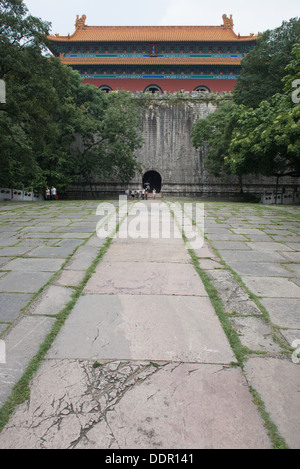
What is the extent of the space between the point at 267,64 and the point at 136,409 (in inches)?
732

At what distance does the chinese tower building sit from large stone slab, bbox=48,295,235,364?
2362cm

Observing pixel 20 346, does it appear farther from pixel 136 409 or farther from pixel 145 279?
pixel 145 279

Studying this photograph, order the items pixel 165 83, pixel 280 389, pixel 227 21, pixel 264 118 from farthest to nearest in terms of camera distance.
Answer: pixel 227 21 → pixel 165 83 → pixel 264 118 → pixel 280 389

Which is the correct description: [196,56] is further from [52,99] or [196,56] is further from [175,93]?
[52,99]

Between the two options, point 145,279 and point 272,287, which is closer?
point 272,287

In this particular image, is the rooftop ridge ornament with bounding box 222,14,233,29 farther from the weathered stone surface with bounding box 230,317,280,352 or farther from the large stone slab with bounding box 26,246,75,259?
the weathered stone surface with bounding box 230,317,280,352

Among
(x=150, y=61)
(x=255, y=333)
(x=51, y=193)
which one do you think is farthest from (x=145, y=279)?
(x=150, y=61)

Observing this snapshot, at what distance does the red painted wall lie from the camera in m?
23.2

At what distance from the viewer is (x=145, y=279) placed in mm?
3076

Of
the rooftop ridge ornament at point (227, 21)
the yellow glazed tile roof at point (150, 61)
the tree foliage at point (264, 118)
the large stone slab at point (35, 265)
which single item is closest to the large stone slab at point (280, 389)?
the large stone slab at point (35, 265)

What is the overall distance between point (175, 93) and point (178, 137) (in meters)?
2.96

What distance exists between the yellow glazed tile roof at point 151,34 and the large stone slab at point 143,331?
24.8m

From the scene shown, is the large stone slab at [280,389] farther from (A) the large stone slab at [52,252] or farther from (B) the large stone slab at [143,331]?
(A) the large stone slab at [52,252]

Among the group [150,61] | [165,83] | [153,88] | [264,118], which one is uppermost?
[150,61]
